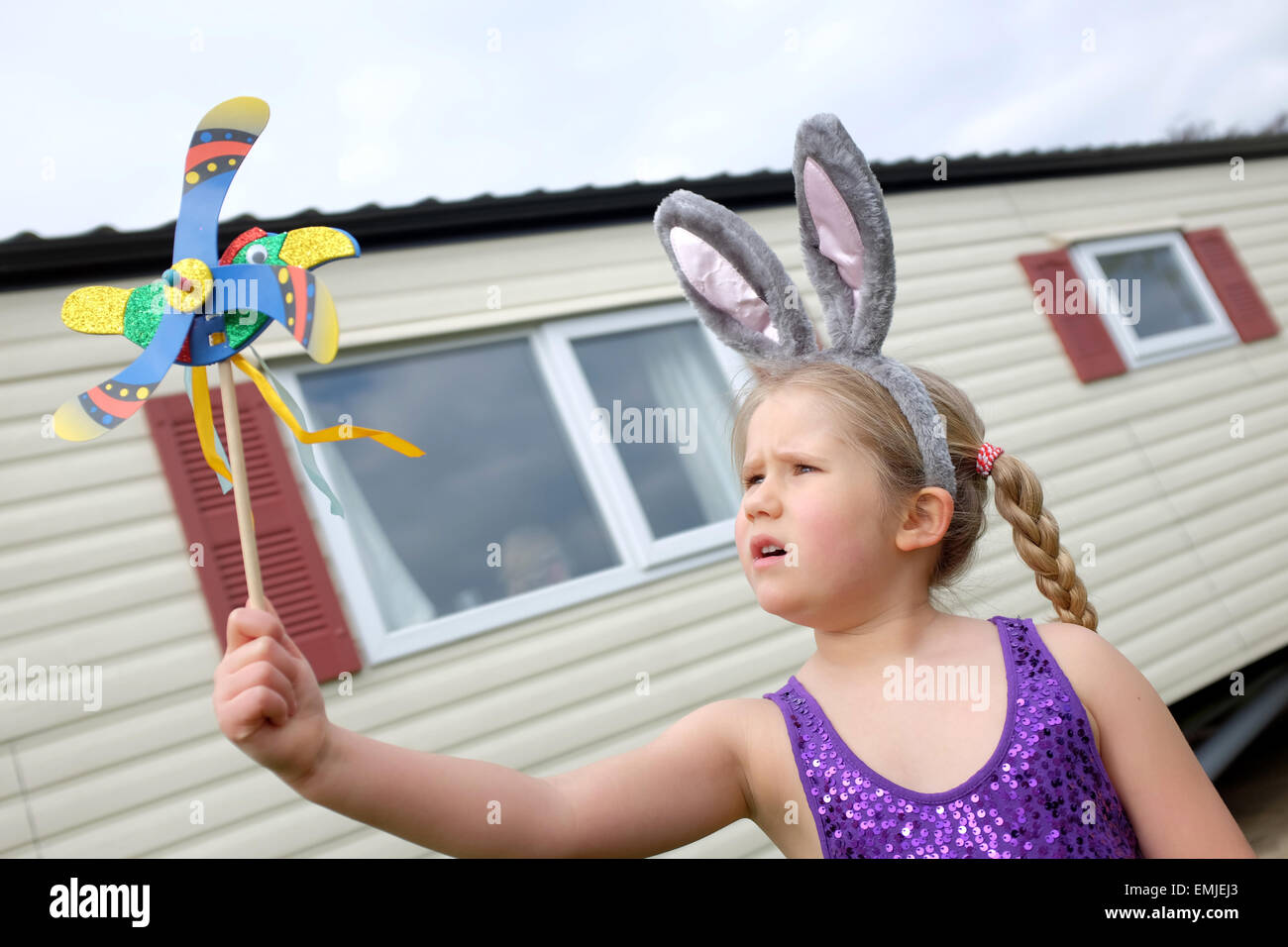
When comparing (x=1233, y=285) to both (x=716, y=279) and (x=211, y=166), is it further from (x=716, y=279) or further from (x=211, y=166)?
(x=211, y=166)

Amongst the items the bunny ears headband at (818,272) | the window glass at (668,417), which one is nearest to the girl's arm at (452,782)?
the bunny ears headband at (818,272)

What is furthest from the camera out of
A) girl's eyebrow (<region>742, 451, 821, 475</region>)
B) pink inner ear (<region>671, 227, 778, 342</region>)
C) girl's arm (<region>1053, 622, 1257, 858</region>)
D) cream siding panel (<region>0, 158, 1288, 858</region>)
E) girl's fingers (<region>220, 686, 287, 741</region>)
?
cream siding panel (<region>0, 158, 1288, 858</region>)

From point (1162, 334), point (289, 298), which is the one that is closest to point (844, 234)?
point (289, 298)

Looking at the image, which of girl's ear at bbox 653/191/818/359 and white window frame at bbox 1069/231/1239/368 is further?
white window frame at bbox 1069/231/1239/368

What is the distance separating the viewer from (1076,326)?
5.79 meters

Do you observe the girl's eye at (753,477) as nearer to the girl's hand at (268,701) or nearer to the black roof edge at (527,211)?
the girl's hand at (268,701)

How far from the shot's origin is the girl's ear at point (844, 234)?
4.88 feet

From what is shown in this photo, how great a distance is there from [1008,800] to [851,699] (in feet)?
0.84

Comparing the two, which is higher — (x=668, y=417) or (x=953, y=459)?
(x=668, y=417)

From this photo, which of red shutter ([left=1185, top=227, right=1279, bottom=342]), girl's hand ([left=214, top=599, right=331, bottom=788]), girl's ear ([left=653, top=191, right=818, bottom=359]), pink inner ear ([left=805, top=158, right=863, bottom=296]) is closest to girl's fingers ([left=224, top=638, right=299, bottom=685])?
girl's hand ([left=214, top=599, right=331, bottom=788])

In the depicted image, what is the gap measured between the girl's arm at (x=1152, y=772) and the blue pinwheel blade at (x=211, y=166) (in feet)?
4.74

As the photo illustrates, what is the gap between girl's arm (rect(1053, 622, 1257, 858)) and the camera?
1.30 meters

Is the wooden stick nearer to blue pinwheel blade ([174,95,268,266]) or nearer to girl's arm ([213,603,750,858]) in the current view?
girl's arm ([213,603,750,858])

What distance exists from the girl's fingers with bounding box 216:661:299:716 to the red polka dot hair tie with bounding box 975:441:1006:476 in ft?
3.90
